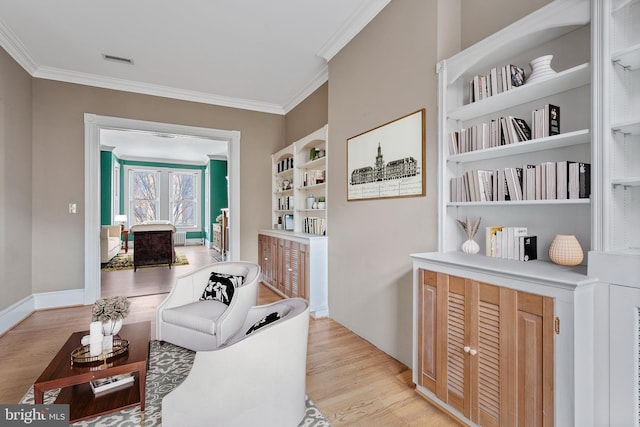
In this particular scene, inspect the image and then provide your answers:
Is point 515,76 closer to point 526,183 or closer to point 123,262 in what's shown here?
point 526,183

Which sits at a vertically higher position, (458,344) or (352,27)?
(352,27)

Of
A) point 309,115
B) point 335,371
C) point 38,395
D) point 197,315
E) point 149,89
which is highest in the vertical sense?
point 149,89

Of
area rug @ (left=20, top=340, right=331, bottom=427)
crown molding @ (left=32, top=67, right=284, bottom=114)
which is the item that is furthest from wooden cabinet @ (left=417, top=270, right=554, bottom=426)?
crown molding @ (left=32, top=67, right=284, bottom=114)

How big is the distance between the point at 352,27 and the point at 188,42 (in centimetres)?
181

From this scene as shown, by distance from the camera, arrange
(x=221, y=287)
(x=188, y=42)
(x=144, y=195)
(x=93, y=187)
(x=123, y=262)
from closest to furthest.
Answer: (x=221, y=287) < (x=188, y=42) < (x=93, y=187) < (x=123, y=262) < (x=144, y=195)

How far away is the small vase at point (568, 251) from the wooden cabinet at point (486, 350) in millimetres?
300

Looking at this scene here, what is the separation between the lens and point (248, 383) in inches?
61.3

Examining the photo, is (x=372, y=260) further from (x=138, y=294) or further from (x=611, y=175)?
(x=138, y=294)

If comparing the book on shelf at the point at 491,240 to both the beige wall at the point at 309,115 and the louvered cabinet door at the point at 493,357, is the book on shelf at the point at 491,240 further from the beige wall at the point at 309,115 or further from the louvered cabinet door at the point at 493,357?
the beige wall at the point at 309,115

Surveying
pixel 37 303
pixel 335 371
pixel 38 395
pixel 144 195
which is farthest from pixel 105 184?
pixel 335 371

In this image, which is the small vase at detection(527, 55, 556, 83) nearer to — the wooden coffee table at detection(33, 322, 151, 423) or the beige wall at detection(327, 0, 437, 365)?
the beige wall at detection(327, 0, 437, 365)

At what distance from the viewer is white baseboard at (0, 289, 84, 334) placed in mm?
3363

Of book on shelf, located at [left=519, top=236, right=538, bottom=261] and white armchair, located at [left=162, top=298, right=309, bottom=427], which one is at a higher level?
book on shelf, located at [left=519, top=236, right=538, bottom=261]

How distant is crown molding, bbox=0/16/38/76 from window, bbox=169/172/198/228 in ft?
23.2
